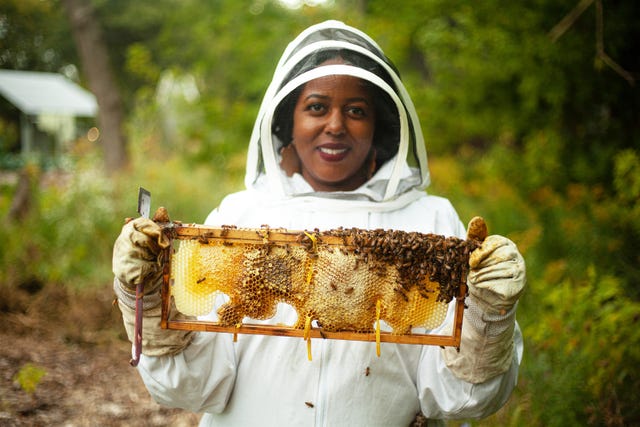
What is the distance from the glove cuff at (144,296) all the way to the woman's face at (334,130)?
928mm

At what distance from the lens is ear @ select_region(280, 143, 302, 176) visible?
2.58 meters

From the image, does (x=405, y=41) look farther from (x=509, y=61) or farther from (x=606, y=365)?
(x=606, y=365)

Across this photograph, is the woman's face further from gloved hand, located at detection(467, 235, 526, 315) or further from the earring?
gloved hand, located at detection(467, 235, 526, 315)

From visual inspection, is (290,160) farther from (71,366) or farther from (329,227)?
(71,366)

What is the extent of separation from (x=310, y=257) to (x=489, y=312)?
0.66 meters

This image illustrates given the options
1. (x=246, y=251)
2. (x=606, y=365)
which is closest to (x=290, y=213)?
(x=246, y=251)

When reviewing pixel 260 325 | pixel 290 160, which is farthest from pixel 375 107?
pixel 260 325

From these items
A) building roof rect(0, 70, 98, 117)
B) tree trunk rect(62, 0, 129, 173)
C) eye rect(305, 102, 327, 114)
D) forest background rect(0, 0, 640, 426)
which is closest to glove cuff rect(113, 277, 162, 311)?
eye rect(305, 102, 327, 114)

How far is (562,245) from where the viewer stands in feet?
20.3

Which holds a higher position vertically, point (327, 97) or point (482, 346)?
point (327, 97)

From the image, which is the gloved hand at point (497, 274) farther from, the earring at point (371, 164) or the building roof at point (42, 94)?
the building roof at point (42, 94)

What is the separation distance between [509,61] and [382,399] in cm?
512

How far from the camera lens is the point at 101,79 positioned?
10250mm

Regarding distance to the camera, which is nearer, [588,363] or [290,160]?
[290,160]
